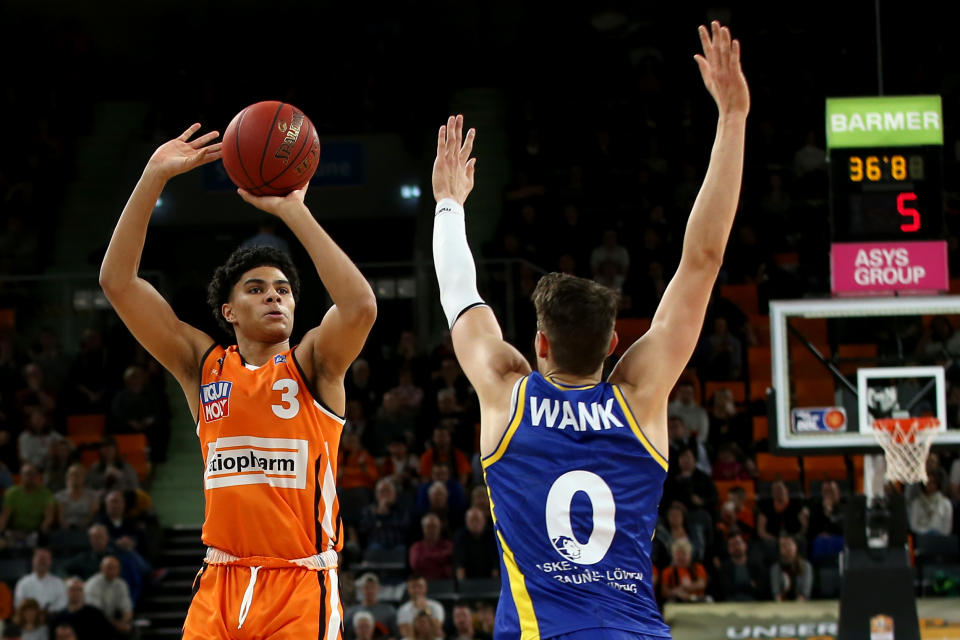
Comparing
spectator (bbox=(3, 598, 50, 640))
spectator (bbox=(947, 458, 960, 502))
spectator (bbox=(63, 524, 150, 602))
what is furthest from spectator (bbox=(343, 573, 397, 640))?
spectator (bbox=(947, 458, 960, 502))

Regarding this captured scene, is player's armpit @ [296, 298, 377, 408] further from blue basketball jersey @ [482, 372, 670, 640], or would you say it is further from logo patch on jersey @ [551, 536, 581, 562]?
logo patch on jersey @ [551, 536, 581, 562]

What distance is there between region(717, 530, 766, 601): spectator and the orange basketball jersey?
8.19m

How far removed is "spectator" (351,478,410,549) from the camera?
43.7ft

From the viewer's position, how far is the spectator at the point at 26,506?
13875 mm

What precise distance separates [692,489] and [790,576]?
4.42 ft

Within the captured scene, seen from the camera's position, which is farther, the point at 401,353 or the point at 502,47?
the point at 502,47

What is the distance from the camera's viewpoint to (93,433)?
15.8 metres

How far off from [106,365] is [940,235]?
9.91 metres

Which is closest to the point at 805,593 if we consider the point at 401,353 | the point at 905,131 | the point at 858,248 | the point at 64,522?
the point at 858,248

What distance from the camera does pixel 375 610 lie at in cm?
1202

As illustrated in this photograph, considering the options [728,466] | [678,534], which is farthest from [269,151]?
[728,466]

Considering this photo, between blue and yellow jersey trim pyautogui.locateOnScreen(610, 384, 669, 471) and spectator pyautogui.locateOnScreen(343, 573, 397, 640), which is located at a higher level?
blue and yellow jersey trim pyautogui.locateOnScreen(610, 384, 669, 471)

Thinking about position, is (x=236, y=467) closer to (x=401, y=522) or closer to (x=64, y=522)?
(x=401, y=522)

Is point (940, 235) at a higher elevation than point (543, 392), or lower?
higher
